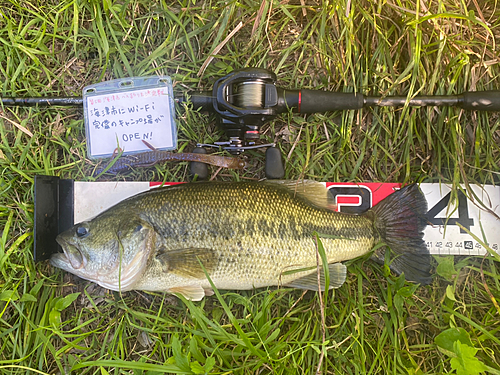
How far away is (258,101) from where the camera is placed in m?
2.40

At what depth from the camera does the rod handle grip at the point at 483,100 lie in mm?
2514

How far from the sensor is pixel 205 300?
2.61 metres

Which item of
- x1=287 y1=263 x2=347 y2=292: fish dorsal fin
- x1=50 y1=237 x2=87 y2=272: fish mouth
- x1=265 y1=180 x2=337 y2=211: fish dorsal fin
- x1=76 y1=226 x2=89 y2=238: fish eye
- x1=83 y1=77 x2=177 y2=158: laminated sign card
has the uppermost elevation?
x1=83 y1=77 x2=177 y2=158: laminated sign card

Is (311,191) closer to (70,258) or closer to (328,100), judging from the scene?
(328,100)

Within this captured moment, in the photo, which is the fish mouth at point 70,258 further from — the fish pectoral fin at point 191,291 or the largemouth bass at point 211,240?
the fish pectoral fin at point 191,291

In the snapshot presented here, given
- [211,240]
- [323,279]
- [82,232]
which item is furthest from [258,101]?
[82,232]

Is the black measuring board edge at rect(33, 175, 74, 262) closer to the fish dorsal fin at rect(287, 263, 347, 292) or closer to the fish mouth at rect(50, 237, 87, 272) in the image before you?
the fish mouth at rect(50, 237, 87, 272)

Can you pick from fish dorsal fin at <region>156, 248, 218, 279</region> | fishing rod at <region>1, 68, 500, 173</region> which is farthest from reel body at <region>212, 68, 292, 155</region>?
fish dorsal fin at <region>156, 248, 218, 279</region>

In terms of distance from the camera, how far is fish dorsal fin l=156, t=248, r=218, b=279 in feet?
7.41

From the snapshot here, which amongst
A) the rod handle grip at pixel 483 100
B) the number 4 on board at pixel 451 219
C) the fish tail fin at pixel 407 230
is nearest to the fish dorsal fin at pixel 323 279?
the fish tail fin at pixel 407 230

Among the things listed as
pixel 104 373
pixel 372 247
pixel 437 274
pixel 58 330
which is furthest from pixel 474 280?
pixel 58 330

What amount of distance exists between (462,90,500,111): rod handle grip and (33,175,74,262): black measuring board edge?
3.25 m

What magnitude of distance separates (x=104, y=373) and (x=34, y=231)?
3.82 ft

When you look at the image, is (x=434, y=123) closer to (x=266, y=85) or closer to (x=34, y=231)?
(x=266, y=85)
